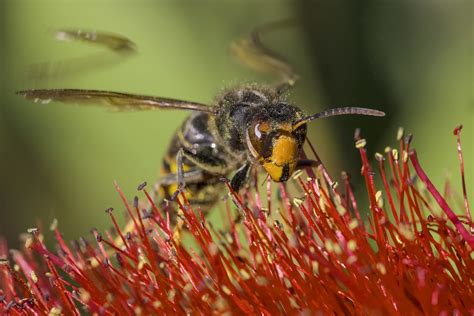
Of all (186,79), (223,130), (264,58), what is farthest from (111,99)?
(186,79)

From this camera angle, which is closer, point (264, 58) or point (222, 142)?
point (222, 142)

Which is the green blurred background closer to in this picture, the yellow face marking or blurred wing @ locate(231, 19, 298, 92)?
blurred wing @ locate(231, 19, 298, 92)

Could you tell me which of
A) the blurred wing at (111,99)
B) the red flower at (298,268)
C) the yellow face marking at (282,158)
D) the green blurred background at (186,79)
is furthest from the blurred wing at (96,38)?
the green blurred background at (186,79)

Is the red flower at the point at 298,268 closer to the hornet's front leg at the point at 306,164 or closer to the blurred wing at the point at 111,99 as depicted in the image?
the hornet's front leg at the point at 306,164

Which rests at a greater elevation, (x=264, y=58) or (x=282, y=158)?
(x=264, y=58)

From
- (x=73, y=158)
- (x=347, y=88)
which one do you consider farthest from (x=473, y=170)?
(x=73, y=158)

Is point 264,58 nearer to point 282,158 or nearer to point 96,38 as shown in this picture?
point 96,38

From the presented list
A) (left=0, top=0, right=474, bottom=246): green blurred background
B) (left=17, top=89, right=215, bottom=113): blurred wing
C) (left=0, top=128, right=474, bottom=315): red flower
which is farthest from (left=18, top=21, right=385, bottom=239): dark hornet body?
(left=0, top=0, right=474, bottom=246): green blurred background

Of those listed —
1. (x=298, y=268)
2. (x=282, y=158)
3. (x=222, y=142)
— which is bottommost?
(x=298, y=268)

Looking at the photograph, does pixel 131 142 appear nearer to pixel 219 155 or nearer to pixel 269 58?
pixel 269 58
